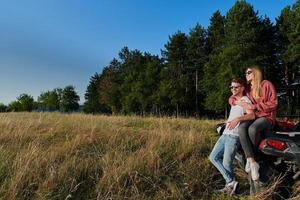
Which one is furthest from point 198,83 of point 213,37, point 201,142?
point 201,142

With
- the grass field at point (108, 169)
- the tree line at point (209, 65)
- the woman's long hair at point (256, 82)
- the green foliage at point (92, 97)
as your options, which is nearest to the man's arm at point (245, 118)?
the woman's long hair at point (256, 82)

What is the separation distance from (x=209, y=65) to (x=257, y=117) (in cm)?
5000

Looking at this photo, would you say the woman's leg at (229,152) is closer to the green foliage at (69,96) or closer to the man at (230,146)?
the man at (230,146)

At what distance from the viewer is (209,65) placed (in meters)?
55.3

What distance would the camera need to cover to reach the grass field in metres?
5.60

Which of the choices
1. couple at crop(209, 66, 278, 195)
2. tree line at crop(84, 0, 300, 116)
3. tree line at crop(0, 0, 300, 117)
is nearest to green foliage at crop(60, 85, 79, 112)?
tree line at crop(0, 0, 300, 117)

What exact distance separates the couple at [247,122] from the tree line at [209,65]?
27219mm

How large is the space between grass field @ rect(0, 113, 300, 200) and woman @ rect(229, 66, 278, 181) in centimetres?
72

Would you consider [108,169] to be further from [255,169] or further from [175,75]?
[175,75]

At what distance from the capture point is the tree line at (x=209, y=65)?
4784 cm

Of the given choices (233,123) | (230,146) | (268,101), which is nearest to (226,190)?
(230,146)

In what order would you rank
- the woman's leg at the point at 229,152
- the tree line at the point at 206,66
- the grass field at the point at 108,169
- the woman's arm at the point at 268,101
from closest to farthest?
the grass field at the point at 108,169, the woman's arm at the point at 268,101, the woman's leg at the point at 229,152, the tree line at the point at 206,66

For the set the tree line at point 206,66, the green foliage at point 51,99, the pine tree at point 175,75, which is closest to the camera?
the tree line at point 206,66

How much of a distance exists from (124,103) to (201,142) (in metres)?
67.2
